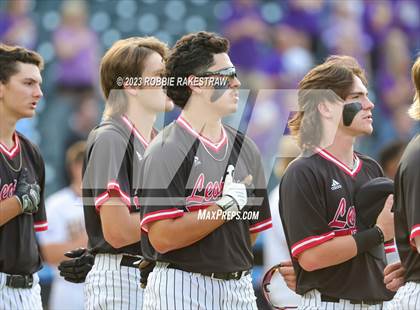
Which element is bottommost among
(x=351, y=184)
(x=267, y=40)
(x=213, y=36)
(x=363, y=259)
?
(x=267, y=40)

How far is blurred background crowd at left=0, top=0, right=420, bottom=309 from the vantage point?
10.7m

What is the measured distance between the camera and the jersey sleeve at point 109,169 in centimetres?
543

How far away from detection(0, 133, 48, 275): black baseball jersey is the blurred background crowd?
4294mm

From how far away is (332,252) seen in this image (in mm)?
4820

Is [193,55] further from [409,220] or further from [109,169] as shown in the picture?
[409,220]

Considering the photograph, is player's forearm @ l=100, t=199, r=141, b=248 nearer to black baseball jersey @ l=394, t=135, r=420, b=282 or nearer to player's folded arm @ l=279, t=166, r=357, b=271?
player's folded arm @ l=279, t=166, r=357, b=271

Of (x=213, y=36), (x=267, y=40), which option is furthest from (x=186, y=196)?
(x=267, y=40)

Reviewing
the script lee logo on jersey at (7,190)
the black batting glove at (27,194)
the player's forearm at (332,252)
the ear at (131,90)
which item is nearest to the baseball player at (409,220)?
the player's forearm at (332,252)

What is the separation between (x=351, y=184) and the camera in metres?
5.04

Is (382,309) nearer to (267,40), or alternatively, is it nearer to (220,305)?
(220,305)

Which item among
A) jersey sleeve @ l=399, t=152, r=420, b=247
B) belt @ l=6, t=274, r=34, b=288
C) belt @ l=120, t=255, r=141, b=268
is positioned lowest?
belt @ l=6, t=274, r=34, b=288

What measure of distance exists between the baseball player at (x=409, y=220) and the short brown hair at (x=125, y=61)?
5.57ft

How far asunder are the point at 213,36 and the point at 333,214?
1158 millimetres

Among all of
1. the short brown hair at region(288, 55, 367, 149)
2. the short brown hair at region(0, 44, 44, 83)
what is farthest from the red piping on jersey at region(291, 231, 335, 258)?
the short brown hair at region(0, 44, 44, 83)
